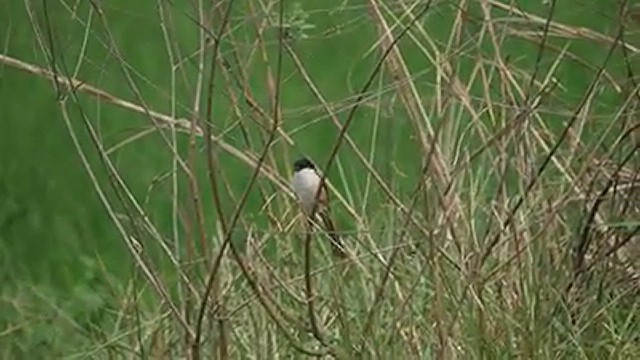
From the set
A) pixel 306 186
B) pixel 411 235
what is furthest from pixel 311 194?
pixel 411 235

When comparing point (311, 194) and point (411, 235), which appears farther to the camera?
point (411, 235)

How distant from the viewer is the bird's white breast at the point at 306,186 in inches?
152

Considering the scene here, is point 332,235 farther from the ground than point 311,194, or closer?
closer

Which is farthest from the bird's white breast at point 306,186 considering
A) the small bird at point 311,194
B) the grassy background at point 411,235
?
the grassy background at point 411,235

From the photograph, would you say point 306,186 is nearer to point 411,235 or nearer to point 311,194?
point 311,194

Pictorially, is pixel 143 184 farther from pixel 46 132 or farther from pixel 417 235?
pixel 417 235

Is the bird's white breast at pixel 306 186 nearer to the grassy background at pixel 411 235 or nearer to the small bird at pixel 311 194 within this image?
the small bird at pixel 311 194

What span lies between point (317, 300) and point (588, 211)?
0.67m

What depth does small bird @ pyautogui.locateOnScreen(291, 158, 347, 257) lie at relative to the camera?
151 inches

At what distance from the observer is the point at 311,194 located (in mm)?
3895

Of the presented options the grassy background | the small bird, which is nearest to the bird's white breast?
the small bird

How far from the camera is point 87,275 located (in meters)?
5.98

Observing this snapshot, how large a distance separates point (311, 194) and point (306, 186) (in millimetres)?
36

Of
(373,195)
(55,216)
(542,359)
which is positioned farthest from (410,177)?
(542,359)
